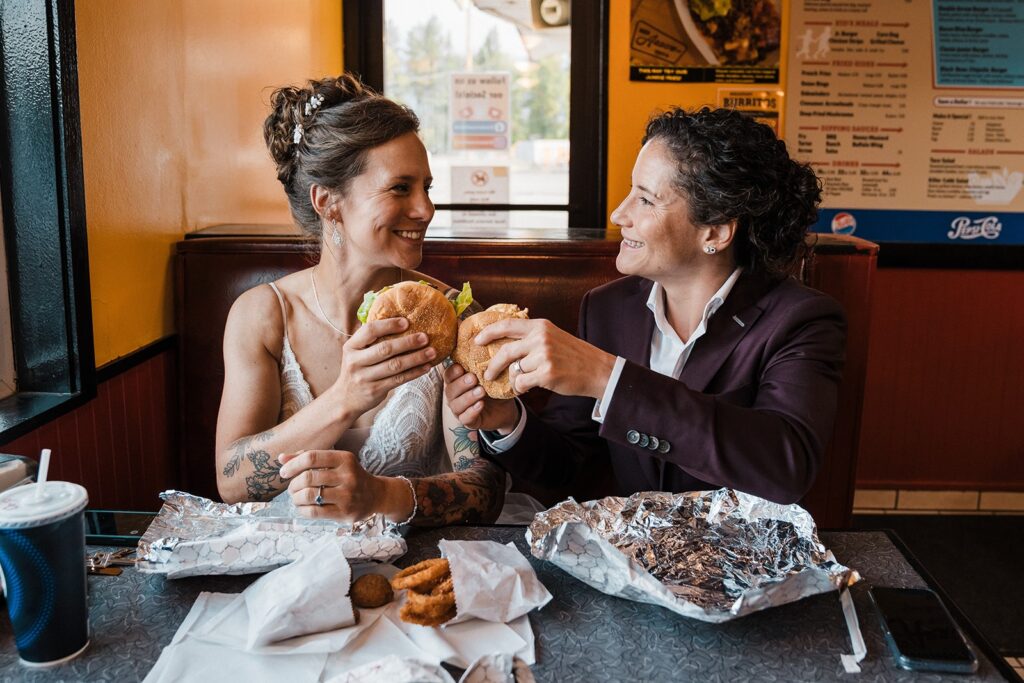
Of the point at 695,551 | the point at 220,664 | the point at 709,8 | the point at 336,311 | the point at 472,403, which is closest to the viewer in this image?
the point at 220,664

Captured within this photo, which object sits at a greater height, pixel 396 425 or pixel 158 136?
pixel 158 136

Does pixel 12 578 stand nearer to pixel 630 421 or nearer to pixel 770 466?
pixel 630 421

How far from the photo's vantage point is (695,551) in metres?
1.29

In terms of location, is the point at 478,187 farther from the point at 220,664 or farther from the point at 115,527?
the point at 220,664

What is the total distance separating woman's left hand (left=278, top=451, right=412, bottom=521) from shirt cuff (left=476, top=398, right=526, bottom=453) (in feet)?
1.27

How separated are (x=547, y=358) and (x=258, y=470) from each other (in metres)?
0.70

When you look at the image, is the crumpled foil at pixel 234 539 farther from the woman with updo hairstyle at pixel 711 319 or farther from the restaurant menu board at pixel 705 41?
the restaurant menu board at pixel 705 41

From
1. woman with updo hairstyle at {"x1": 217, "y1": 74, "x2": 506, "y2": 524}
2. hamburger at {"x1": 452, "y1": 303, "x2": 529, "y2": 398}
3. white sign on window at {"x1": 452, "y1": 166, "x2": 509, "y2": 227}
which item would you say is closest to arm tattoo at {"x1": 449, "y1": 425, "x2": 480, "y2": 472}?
woman with updo hairstyle at {"x1": 217, "y1": 74, "x2": 506, "y2": 524}

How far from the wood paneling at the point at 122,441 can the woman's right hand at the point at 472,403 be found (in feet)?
2.76

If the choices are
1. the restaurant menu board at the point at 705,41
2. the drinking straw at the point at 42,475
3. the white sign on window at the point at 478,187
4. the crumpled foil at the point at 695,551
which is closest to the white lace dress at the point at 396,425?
the crumpled foil at the point at 695,551

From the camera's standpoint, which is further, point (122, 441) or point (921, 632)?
point (122, 441)

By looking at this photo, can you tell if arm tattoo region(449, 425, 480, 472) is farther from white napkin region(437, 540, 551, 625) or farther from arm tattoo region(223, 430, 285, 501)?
white napkin region(437, 540, 551, 625)

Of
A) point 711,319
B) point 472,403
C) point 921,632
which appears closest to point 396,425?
point 472,403

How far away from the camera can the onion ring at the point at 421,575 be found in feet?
3.82
